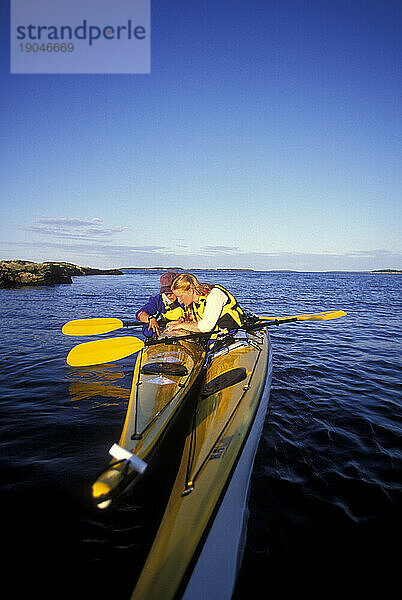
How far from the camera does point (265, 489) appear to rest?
2.98 metres

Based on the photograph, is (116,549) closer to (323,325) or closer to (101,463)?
(101,463)

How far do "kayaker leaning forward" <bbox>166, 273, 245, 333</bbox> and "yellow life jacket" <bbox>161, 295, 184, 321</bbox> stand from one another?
54 cm

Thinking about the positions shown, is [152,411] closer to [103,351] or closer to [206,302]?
[206,302]

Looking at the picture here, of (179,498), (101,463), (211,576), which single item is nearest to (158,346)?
(101,463)

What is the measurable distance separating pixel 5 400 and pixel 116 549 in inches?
136

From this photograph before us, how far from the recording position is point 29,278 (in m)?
26.0

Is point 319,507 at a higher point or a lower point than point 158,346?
lower

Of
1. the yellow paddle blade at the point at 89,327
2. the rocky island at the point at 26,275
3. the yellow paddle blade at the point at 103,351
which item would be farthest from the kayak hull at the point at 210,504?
the rocky island at the point at 26,275

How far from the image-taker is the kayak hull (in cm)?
171

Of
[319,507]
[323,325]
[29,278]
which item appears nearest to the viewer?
[319,507]

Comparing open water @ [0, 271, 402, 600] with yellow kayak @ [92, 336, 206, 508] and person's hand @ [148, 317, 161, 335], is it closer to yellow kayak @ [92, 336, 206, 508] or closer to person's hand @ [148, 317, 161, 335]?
yellow kayak @ [92, 336, 206, 508]

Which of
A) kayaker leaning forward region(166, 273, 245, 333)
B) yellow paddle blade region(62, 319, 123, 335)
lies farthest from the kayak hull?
yellow paddle blade region(62, 319, 123, 335)

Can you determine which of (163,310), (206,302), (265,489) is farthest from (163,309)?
(265,489)

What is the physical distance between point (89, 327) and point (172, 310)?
1.95 m
